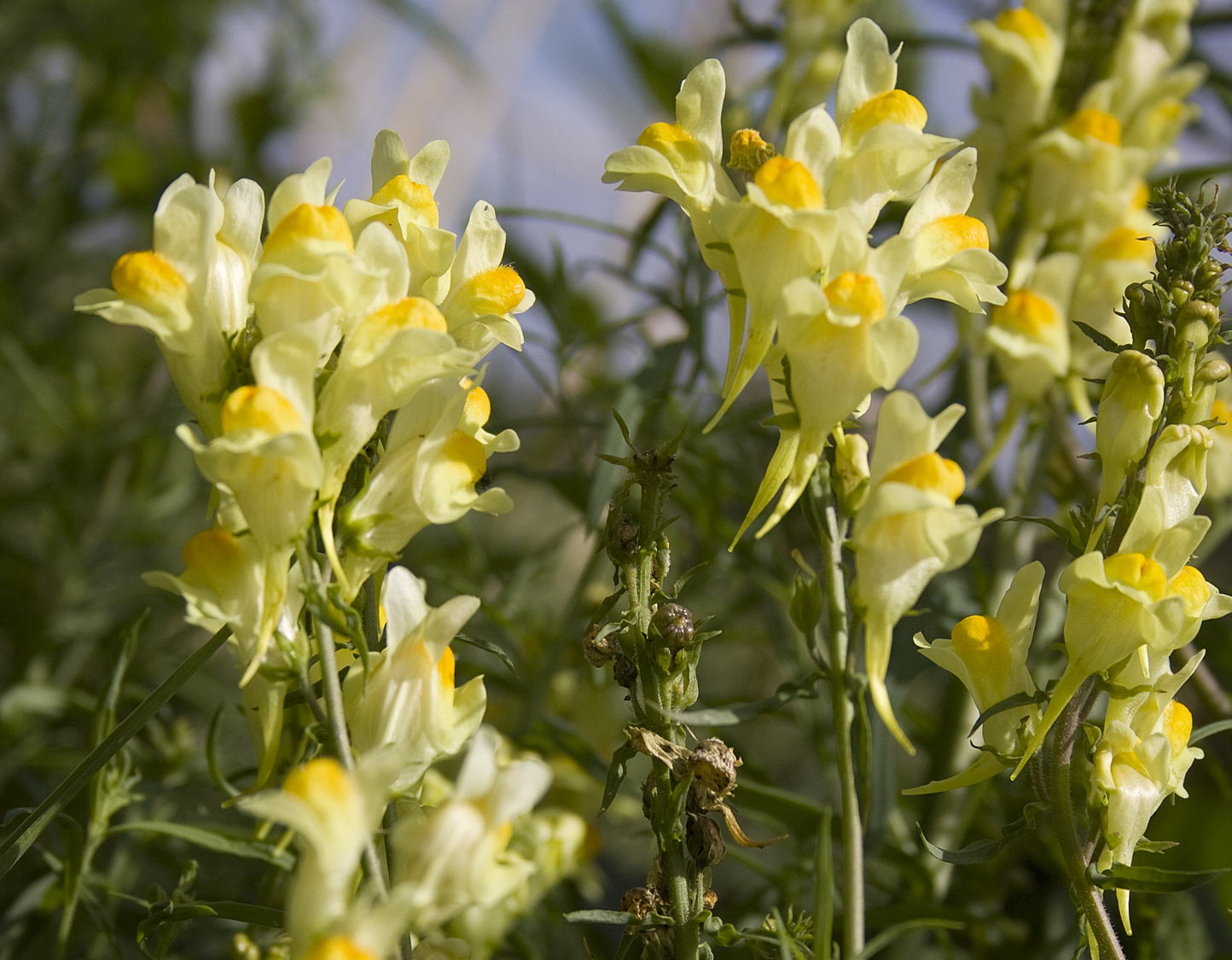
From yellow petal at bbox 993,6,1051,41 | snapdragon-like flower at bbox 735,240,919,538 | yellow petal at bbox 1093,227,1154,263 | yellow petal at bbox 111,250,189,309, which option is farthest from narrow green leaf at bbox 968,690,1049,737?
yellow petal at bbox 993,6,1051,41

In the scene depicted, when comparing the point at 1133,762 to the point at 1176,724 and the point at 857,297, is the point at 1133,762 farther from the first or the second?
the point at 857,297

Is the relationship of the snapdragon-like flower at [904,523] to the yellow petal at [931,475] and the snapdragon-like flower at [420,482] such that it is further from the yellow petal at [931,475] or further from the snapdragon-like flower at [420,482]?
the snapdragon-like flower at [420,482]

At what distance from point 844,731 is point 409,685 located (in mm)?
151

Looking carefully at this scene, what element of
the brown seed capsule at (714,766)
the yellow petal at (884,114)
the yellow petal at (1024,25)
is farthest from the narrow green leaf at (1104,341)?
the yellow petal at (1024,25)

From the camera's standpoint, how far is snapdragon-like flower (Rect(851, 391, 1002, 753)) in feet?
1.32

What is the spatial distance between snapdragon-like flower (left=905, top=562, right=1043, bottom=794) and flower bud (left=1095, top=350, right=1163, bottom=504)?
51mm

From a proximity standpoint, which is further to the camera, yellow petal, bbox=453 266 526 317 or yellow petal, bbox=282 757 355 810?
yellow petal, bbox=453 266 526 317

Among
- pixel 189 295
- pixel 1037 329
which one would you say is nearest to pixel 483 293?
pixel 189 295

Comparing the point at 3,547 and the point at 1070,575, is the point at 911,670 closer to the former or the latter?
the point at 1070,575

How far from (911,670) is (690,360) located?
39 cm

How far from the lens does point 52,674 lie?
1120 mm

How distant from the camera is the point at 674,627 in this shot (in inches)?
16.1

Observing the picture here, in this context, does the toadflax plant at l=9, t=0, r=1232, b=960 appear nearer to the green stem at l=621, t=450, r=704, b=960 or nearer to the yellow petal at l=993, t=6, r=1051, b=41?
the green stem at l=621, t=450, r=704, b=960

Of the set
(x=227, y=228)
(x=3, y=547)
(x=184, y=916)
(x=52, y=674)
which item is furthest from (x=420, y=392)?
(x=3, y=547)
